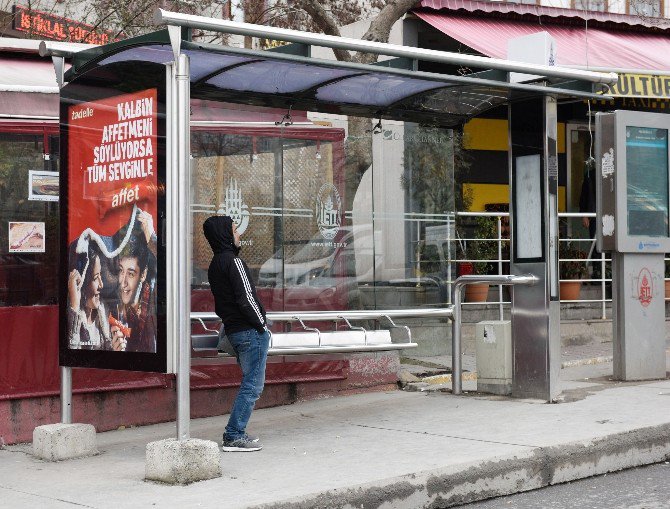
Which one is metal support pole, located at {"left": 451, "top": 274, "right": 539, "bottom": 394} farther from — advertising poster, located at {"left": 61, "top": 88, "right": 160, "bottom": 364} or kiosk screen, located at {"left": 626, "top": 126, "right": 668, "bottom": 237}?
advertising poster, located at {"left": 61, "top": 88, "right": 160, "bottom": 364}

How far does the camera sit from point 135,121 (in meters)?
6.86

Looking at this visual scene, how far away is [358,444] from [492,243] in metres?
6.32

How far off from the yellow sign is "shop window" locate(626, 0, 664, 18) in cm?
445

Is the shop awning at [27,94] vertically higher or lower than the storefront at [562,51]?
lower

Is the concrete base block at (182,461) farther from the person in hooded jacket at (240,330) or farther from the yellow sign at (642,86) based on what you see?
the yellow sign at (642,86)

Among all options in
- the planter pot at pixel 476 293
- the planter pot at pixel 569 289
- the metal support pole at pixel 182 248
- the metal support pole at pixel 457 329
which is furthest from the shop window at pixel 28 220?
the planter pot at pixel 569 289

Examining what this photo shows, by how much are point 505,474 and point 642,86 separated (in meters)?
7.94

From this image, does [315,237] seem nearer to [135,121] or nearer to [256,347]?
[256,347]

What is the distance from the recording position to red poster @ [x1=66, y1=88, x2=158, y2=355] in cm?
671

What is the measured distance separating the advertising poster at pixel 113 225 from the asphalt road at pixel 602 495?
7.95ft

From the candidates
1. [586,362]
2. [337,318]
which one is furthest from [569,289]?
[337,318]

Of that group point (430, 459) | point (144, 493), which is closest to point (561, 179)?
point (430, 459)

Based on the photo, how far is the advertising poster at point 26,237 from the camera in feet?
27.1

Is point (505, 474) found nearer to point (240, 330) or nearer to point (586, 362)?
point (240, 330)
